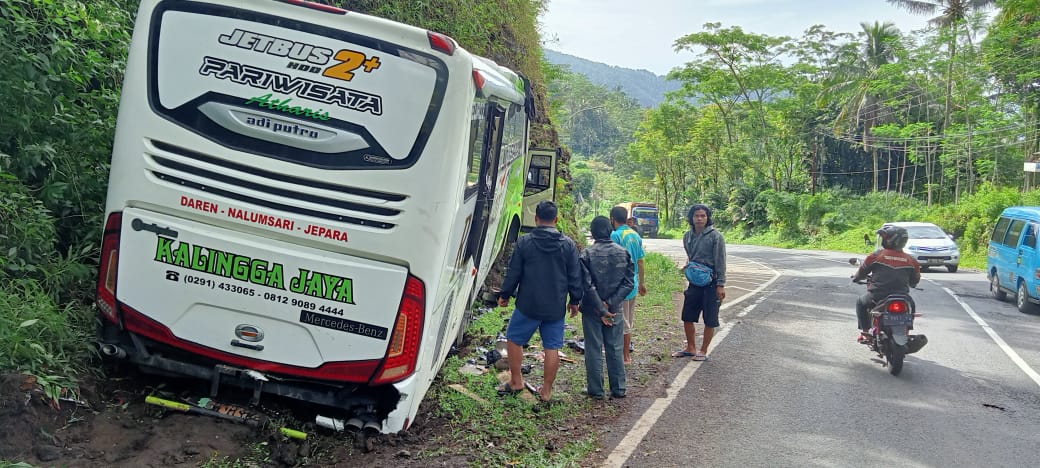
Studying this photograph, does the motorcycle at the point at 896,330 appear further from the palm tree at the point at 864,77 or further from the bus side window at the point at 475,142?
the palm tree at the point at 864,77

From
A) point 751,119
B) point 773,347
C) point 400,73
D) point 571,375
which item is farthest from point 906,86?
point 400,73

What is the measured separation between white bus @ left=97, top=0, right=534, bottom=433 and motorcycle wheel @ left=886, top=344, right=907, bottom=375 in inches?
228

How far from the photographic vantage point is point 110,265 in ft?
15.6

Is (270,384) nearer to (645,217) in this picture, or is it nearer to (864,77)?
(864,77)

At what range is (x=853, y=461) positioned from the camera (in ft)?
17.8

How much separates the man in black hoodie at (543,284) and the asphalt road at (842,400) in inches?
44.2

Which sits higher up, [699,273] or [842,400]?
[699,273]

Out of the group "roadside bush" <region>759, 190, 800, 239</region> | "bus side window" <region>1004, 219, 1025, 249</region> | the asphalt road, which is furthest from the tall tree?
the asphalt road

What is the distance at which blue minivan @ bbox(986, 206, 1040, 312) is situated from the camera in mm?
12750

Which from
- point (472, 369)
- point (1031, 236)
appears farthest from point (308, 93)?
point (1031, 236)

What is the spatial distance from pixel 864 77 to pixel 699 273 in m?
40.5

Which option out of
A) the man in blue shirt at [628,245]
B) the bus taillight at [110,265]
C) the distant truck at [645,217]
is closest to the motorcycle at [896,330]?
the man in blue shirt at [628,245]

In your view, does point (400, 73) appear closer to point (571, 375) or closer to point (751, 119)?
point (571, 375)

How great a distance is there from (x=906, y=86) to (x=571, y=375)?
1563 inches
